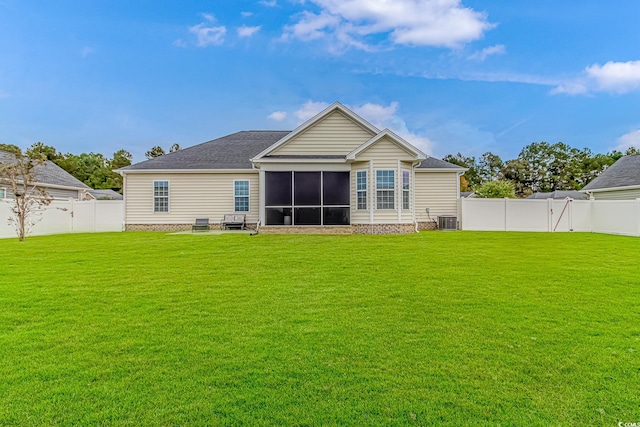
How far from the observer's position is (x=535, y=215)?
60.6ft

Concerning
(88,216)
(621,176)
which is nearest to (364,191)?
(88,216)

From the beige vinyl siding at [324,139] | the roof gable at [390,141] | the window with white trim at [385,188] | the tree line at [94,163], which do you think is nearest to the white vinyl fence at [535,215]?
the roof gable at [390,141]

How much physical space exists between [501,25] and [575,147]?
43869mm

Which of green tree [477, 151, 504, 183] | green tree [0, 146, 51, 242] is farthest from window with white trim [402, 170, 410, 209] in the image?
green tree [477, 151, 504, 183]

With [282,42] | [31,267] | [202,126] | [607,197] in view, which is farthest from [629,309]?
Result: [202,126]

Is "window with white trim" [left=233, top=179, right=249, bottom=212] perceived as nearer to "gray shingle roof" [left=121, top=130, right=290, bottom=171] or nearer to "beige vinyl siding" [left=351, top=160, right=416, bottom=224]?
"gray shingle roof" [left=121, top=130, right=290, bottom=171]

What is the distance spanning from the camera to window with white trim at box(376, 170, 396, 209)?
616 inches

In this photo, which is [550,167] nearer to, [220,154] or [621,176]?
[621,176]

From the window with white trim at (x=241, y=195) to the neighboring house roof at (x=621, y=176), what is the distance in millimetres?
23530

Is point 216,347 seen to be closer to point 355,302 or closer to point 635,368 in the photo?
point 355,302

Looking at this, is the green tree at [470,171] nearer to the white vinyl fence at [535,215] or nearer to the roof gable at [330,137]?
the white vinyl fence at [535,215]

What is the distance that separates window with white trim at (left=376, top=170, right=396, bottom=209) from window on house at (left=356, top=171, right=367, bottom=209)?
56 cm

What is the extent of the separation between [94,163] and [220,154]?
1735 inches

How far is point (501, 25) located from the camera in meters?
18.0
